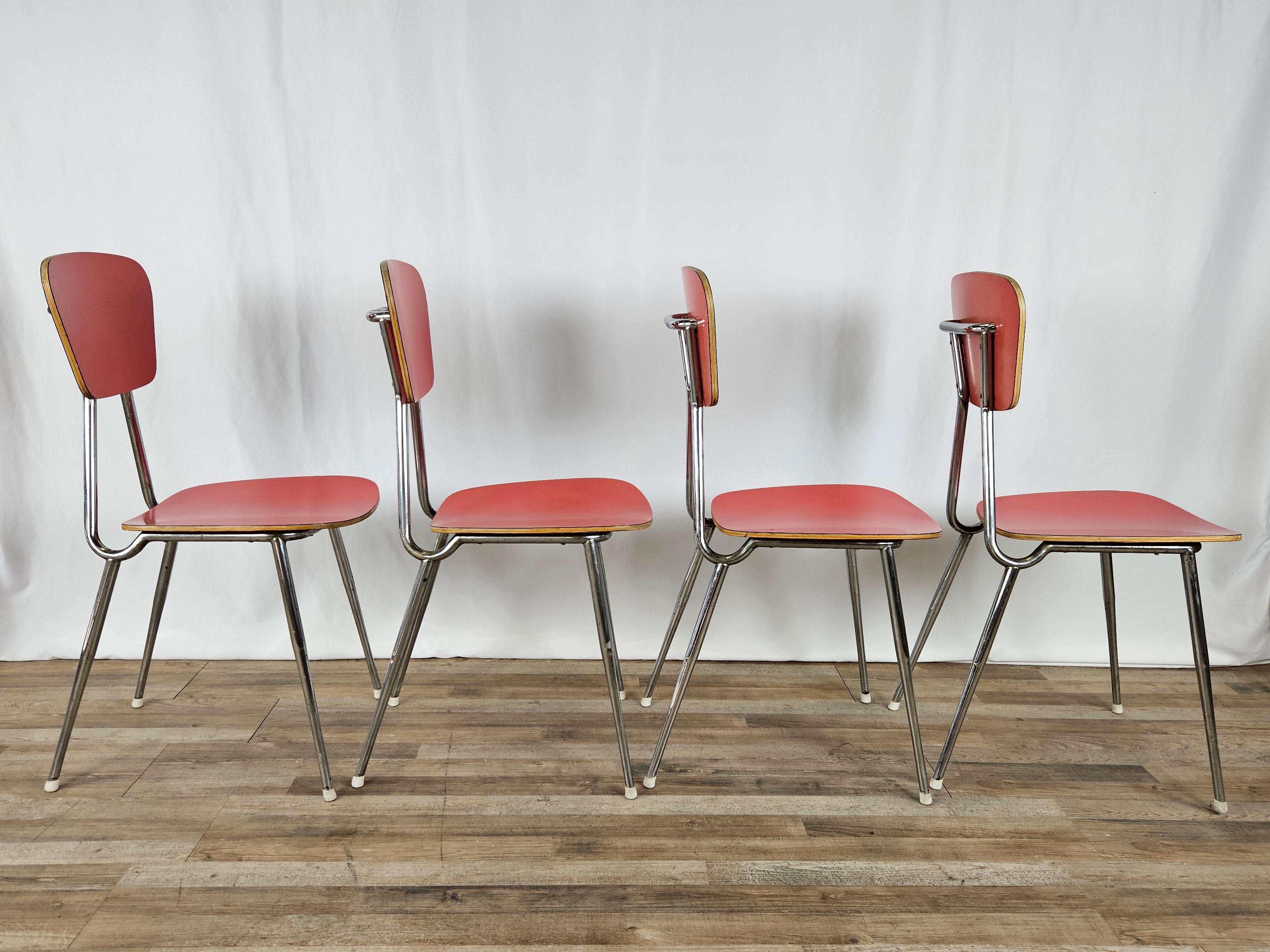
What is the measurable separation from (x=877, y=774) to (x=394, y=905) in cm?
92

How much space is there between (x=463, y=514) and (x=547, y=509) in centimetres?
16

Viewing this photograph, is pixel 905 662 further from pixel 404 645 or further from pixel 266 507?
pixel 266 507

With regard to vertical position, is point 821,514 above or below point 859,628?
above

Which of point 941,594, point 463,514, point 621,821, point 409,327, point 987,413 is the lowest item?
point 621,821

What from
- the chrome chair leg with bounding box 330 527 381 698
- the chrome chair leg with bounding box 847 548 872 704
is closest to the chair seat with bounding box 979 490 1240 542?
the chrome chair leg with bounding box 847 548 872 704

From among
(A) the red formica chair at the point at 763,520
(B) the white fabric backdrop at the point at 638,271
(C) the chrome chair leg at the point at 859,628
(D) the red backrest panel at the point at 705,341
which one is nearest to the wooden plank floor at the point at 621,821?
(C) the chrome chair leg at the point at 859,628

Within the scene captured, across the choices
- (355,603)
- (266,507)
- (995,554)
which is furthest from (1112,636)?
(266,507)

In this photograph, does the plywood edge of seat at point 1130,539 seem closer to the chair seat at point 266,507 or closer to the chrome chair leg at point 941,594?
the chrome chair leg at point 941,594

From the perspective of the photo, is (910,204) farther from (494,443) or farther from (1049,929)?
(1049,929)

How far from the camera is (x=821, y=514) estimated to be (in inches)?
63.6

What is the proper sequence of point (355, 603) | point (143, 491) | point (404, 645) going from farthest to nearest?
point (355, 603), point (143, 491), point (404, 645)

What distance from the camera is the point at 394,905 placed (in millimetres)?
1305

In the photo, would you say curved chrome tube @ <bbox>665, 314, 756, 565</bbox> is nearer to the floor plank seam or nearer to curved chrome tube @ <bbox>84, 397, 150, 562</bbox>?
curved chrome tube @ <bbox>84, 397, 150, 562</bbox>

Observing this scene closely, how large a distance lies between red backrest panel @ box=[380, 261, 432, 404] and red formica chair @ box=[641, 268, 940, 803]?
0.47m
